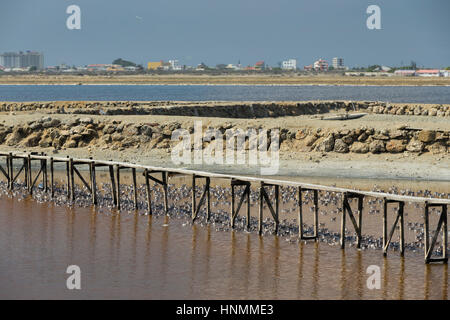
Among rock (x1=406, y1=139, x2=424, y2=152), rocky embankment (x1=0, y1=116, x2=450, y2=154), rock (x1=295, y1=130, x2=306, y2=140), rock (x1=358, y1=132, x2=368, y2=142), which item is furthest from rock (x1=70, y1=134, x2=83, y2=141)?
rock (x1=406, y1=139, x2=424, y2=152)

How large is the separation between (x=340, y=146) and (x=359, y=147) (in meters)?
1.05

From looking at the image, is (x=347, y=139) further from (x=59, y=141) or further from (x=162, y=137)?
(x=59, y=141)

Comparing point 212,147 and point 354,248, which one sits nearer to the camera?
point 354,248

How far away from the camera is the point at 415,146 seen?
41.7m

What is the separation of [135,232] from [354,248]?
7738 mm

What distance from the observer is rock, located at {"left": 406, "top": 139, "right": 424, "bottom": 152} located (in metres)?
41.5

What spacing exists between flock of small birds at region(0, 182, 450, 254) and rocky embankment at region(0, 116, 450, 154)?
7741mm

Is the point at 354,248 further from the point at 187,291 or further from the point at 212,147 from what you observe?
the point at 212,147

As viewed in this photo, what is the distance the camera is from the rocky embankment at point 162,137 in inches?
1656

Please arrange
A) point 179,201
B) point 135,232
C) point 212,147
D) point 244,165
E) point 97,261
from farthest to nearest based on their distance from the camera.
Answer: point 212,147, point 244,165, point 179,201, point 135,232, point 97,261

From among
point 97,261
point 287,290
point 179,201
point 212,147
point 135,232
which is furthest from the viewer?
point 212,147

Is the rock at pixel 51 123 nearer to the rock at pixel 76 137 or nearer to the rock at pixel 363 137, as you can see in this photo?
the rock at pixel 76 137

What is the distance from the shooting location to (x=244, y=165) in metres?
40.6

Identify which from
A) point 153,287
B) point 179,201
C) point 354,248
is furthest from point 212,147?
point 153,287
